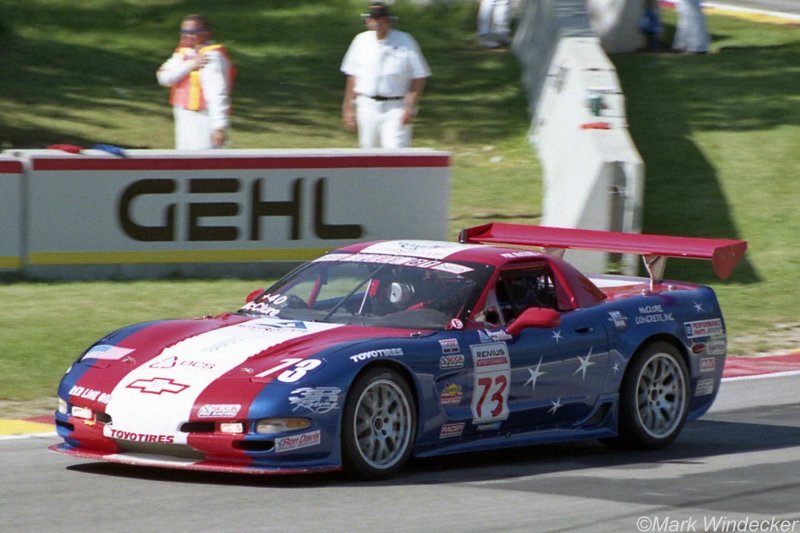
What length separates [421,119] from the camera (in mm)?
23203

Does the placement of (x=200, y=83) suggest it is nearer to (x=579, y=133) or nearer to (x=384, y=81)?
(x=384, y=81)

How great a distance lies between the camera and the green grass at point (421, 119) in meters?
14.0

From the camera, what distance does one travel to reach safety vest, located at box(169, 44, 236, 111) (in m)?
14.8

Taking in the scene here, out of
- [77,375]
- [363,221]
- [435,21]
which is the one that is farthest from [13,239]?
[435,21]

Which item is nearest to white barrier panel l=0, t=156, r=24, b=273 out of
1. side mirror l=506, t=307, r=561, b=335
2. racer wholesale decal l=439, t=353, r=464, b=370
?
side mirror l=506, t=307, r=561, b=335

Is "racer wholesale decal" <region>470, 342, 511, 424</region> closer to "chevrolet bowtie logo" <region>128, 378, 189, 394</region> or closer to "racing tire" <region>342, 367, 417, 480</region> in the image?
"racing tire" <region>342, 367, 417, 480</region>

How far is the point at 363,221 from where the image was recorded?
1534cm

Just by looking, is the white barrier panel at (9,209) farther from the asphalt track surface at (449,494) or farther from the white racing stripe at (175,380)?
the white racing stripe at (175,380)

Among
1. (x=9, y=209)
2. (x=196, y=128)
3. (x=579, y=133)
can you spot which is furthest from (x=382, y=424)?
(x=579, y=133)

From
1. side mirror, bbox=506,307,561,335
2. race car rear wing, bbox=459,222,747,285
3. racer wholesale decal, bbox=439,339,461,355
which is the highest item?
race car rear wing, bbox=459,222,747,285

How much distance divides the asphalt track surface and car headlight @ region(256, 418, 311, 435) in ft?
1.00

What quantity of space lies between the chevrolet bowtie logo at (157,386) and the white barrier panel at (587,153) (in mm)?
8101

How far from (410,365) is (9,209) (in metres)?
6.96

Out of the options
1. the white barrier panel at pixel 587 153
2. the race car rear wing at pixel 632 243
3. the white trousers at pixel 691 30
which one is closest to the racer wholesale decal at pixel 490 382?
the race car rear wing at pixel 632 243
